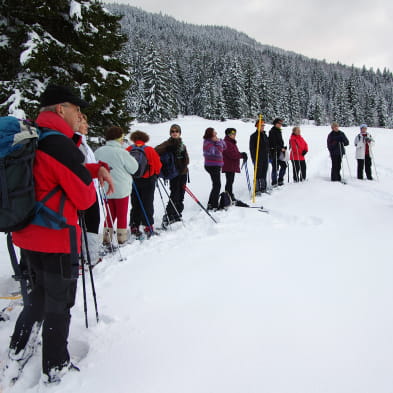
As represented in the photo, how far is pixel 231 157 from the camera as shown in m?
7.43

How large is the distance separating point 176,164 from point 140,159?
1105 mm

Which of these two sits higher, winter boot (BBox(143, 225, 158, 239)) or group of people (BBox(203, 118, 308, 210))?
group of people (BBox(203, 118, 308, 210))

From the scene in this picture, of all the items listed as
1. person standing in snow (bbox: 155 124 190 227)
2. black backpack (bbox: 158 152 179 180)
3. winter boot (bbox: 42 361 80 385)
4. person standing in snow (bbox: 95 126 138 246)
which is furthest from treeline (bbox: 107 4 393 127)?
winter boot (bbox: 42 361 80 385)

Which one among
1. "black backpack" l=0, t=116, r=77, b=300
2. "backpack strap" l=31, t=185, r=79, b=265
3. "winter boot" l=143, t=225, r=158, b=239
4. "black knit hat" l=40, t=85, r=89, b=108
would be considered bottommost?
"winter boot" l=143, t=225, r=158, b=239

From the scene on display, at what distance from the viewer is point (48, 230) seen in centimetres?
194

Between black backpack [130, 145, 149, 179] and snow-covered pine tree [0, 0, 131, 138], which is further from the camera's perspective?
snow-covered pine tree [0, 0, 131, 138]

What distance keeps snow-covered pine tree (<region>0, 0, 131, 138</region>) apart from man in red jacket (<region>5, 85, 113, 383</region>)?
7.90 meters

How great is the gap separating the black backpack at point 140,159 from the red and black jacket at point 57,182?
308 cm

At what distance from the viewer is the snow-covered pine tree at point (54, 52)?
29.5ft

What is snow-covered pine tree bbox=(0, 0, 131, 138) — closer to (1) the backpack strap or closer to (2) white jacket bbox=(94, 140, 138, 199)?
(2) white jacket bbox=(94, 140, 138, 199)

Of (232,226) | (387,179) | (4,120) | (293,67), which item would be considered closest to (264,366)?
(4,120)

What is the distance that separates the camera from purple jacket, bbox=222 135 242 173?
7.42 metres

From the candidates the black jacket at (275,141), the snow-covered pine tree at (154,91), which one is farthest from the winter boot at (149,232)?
the snow-covered pine tree at (154,91)

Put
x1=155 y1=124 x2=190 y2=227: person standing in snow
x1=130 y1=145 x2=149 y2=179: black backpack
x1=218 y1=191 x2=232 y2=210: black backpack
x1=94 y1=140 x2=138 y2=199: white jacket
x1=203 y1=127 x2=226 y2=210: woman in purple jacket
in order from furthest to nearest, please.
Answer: x1=218 y1=191 x2=232 y2=210: black backpack < x1=203 y1=127 x2=226 y2=210: woman in purple jacket < x1=155 y1=124 x2=190 y2=227: person standing in snow < x1=130 y1=145 x2=149 y2=179: black backpack < x1=94 y1=140 x2=138 y2=199: white jacket
